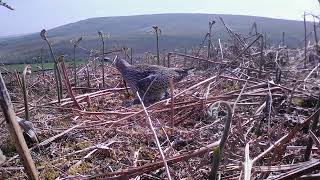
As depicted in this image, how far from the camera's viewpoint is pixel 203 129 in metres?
3.52

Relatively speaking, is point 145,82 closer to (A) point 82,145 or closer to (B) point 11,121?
(A) point 82,145

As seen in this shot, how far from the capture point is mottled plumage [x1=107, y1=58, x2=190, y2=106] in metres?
4.92

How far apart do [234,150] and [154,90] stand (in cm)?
215

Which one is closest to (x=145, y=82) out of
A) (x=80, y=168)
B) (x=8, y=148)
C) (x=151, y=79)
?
(x=151, y=79)

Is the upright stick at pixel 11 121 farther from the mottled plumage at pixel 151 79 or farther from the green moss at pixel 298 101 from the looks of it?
the green moss at pixel 298 101

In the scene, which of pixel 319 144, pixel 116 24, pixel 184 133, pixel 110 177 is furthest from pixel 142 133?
pixel 116 24

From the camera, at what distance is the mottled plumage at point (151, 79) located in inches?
194

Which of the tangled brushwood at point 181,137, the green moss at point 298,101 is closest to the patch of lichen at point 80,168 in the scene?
the tangled brushwood at point 181,137

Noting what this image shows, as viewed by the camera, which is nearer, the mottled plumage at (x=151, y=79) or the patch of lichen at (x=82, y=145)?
the patch of lichen at (x=82, y=145)

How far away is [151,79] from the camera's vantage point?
5.01 metres

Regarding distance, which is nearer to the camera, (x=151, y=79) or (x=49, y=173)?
(x=49, y=173)

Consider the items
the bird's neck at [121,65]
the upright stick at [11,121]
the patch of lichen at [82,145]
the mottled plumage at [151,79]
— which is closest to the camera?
the upright stick at [11,121]

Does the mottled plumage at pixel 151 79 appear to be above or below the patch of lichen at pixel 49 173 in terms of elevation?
above

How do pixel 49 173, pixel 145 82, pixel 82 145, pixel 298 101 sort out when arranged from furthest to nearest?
pixel 145 82 → pixel 298 101 → pixel 82 145 → pixel 49 173
